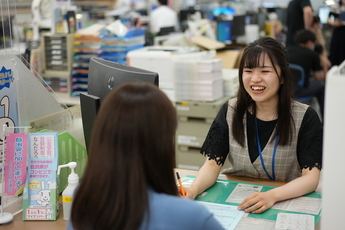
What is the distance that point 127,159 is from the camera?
0.90 meters

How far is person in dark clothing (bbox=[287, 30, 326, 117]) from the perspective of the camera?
15.2 feet

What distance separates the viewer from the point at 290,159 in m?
1.81

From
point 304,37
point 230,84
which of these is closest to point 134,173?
point 230,84

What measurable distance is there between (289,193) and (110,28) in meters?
2.80

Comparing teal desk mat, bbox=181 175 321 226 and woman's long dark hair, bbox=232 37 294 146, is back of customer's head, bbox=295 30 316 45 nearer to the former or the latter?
woman's long dark hair, bbox=232 37 294 146

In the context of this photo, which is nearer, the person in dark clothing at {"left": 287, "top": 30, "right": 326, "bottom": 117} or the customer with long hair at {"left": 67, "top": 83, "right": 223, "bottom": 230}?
the customer with long hair at {"left": 67, "top": 83, "right": 223, "bottom": 230}

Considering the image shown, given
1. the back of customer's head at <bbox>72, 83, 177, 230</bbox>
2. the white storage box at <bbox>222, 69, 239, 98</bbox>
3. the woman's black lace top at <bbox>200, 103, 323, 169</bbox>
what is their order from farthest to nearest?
the white storage box at <bbox>222, 69, 239, 98</bbox>, the woman's black lace top at <bbox>200, 103, 323, 169</bbox>, the back of customer's head at <bbox>72, 83, 177, 230</bbox>

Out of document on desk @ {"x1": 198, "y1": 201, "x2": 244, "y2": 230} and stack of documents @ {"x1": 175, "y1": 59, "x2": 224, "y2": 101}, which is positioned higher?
stack of documents @ {"x1": 175, "y1": 59, "x2": 224, "y2": 101}

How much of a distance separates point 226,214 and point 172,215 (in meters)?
0.60

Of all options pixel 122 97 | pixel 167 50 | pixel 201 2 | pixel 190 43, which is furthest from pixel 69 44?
pixel 201 2

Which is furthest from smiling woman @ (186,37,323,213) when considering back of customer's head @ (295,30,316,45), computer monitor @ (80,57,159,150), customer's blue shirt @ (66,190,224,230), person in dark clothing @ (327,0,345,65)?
person in dark clothing @ (327,0,345,65)

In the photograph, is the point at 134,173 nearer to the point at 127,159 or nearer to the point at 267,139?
the point at 127,159

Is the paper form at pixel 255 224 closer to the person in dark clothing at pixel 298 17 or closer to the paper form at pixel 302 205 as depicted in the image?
the paper form at pixel 302 205

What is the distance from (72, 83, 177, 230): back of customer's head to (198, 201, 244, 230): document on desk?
519 mm
